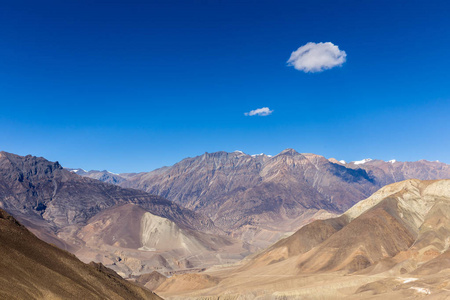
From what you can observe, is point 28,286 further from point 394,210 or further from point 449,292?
point 394,210

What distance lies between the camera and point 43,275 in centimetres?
4975

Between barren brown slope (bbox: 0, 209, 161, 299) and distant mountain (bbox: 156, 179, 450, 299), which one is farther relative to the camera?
distant mountain (bbox: 156, 179, 450, 299)

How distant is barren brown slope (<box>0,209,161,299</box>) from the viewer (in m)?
44.9

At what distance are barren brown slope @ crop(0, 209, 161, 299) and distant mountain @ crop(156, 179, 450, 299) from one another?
5036cm

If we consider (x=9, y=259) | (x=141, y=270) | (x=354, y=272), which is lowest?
(x=141, y=270)

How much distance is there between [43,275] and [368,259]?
319 feet

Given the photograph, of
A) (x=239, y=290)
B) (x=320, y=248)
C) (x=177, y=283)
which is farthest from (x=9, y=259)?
(x=320, y=248)

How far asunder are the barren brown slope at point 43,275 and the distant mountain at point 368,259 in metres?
50.4

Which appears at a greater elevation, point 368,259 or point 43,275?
point 43,275

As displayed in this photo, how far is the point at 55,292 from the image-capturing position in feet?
154

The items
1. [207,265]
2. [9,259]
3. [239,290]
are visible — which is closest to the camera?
[9,259]

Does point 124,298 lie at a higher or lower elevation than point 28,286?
lower

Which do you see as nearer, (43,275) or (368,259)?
(43,275)

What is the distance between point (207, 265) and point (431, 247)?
108 m
